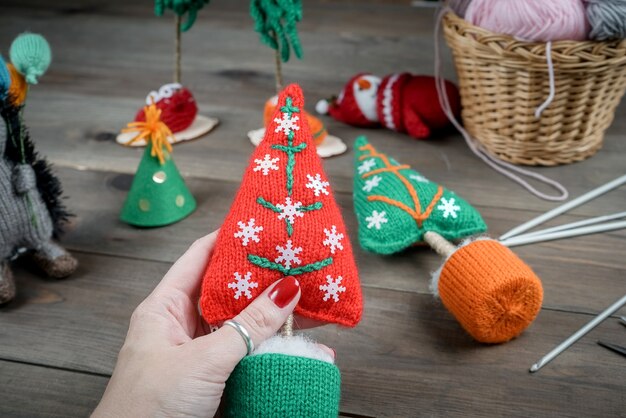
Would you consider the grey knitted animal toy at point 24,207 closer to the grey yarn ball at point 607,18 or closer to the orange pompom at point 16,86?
the orange pompom at point 16,86

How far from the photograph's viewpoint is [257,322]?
1.90ft

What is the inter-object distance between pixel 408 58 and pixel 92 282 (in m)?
1.05

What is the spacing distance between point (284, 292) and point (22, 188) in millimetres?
449

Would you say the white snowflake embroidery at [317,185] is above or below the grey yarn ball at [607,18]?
below

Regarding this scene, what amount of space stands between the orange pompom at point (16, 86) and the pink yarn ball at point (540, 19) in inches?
29.3

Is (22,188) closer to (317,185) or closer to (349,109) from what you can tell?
(317,185)

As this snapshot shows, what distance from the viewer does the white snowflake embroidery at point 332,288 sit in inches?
24.6

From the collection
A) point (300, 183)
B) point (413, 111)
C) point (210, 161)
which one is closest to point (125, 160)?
point (210, 161)

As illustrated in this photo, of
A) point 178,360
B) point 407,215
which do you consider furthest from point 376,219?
point 178,360

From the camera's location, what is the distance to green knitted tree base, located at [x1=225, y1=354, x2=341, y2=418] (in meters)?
0.57

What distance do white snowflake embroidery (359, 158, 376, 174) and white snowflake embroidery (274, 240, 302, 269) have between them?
0.42 m

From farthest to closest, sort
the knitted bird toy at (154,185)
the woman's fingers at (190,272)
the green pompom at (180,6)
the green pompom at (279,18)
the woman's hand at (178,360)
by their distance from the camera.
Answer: the green pompom at (180,6), the green pompom at (279,18), the knitted bird toy at (154,185), the woman's fingers at (190,272), the woman's hand at (178,360)

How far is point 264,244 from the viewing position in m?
0.61

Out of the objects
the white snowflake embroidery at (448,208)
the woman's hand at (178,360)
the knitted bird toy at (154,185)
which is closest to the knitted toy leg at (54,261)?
the knitted bird toy at (154,185)
